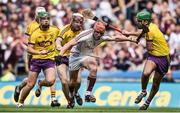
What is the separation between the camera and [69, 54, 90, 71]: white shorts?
23172mm

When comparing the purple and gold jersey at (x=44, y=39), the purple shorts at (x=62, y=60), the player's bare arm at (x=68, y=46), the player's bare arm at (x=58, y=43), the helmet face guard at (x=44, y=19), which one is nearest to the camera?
the player's bare arm at (x=68, y=46)

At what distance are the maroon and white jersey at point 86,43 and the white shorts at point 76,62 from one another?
120 millimetres

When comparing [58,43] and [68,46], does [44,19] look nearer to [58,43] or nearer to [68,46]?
[58,43]

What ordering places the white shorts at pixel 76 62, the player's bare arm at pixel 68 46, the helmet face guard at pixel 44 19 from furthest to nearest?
the helmet face guard at pixel 44 19
the white shorts at pixel 76 62
the player's bare arm at pixel 68 46

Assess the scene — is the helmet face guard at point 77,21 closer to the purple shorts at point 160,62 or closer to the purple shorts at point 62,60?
the purple shorts at point 62,60

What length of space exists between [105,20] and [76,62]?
394 inches

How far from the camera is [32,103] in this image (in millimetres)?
30344

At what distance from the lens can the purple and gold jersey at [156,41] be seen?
23.2m

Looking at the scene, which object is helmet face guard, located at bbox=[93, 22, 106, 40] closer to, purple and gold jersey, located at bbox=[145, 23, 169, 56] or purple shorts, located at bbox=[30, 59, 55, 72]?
purple and gold jersey, located at bbox=[145, 23, 169, 56]

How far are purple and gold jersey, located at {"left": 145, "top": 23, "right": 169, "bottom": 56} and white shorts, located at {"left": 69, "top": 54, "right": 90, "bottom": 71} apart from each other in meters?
1.85

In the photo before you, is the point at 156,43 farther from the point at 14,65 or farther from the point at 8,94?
the point at 14,65

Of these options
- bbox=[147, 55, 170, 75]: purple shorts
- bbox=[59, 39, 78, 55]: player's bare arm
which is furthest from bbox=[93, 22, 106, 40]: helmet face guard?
bbox=[147, 55, 170, 75]: purple shorts

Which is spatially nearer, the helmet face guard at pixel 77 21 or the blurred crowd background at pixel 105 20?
the helmet face guard at pixel 77 21

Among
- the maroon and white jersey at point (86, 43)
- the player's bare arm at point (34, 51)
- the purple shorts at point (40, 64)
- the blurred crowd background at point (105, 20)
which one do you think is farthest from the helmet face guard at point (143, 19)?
the blurred crowd background at point (105, 20)
